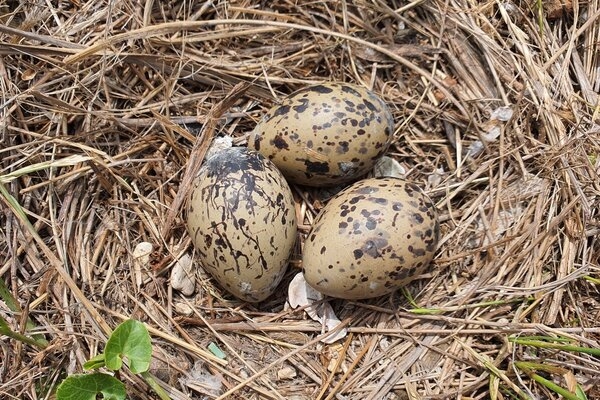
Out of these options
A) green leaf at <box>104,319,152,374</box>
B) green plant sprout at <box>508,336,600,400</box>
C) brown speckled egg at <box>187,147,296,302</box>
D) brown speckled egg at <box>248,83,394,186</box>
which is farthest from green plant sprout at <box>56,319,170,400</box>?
green plant sprout at <box>508,336,600,400</box>

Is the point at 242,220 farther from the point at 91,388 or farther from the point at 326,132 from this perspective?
the point at 91,388

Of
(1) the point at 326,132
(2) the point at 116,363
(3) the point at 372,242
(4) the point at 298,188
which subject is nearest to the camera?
(2) the point at 116,363

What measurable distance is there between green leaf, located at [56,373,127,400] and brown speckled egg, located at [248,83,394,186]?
2.81 ft

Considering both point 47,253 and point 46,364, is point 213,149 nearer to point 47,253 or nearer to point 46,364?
point 47,253

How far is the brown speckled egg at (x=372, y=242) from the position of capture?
1867mm

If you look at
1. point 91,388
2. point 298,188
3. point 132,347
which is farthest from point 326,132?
point 91,388

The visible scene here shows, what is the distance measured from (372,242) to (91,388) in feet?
3.01

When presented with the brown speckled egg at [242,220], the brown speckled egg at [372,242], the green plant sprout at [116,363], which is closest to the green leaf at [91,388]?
the green plant sprout at [116,363]

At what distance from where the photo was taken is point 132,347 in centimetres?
175

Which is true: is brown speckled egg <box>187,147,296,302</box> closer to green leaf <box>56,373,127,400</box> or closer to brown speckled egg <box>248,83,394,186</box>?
brown speckled egg <box>248,83,394,186</box>

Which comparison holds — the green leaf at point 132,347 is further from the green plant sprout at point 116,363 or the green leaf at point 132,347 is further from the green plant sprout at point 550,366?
the green plant sprout at point 550,366

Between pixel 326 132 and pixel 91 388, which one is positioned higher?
pixel 326 132

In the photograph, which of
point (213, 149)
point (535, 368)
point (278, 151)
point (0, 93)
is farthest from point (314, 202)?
point (0, 93)

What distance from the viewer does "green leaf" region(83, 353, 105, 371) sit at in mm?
1724
